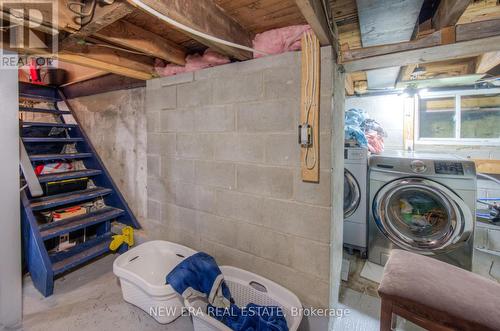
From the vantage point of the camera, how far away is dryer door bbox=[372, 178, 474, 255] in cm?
212

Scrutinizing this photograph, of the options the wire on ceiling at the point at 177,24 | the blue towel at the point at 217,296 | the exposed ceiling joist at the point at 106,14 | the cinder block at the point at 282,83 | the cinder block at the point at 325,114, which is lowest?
the blue towel at the point at 217,296

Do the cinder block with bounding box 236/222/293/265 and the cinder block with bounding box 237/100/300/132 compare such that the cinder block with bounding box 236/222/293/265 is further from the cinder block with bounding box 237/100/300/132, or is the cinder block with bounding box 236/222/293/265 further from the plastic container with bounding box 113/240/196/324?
the cinder block with bounding box 237/100/300/132

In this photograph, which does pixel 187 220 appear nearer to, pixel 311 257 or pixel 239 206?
pixel 239 206

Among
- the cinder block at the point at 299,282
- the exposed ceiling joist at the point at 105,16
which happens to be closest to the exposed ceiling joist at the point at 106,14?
the exposed ceiling joist at the point at 105,16

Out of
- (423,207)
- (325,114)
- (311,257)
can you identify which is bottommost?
(311,257)

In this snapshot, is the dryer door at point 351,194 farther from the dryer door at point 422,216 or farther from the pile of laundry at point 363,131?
the pile of laundry at point 363,131

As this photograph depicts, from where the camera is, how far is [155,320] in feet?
5.54

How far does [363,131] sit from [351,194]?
3.11ft

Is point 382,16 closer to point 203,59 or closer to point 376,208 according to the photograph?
point 203,59

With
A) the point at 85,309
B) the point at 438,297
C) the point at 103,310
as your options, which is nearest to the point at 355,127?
the point at 438,297

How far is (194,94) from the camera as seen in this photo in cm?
195

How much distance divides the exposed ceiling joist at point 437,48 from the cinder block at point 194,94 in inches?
40.5

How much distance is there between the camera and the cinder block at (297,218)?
142cm

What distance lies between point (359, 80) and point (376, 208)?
1.79 meters
